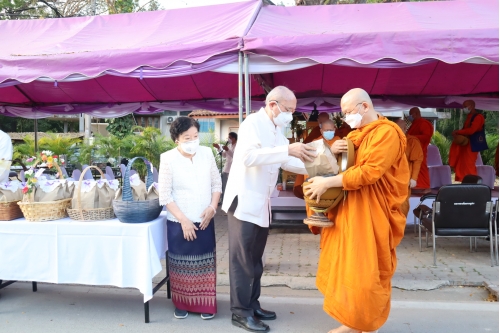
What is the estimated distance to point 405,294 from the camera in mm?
4086

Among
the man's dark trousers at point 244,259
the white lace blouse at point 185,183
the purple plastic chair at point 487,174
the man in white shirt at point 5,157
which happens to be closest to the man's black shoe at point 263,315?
the man's dark trousers at point 244,259

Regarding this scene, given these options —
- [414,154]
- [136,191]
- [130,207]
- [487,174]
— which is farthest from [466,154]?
[130,207]

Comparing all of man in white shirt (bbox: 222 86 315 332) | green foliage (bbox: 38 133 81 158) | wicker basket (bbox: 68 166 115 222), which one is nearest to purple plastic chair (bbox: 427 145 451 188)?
man in white shirt (bbox: 222 86 315 332)

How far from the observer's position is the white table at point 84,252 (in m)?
3.28

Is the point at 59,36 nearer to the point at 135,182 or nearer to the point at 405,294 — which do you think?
the point at 135,182

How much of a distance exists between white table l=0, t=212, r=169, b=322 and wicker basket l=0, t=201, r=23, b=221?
Answer: 6 cm

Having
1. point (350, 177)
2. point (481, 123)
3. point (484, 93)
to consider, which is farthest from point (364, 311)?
point (484, 93)

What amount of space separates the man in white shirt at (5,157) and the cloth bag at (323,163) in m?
2.72

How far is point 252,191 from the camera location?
122 inches

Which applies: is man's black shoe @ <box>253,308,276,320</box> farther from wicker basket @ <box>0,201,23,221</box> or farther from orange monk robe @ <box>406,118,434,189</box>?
orange monk robe @ <box>406,118,434,189</box>

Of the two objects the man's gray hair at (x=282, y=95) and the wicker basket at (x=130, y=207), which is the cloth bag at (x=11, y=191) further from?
the man's gray hair at (x=282, y=95)

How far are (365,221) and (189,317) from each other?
1.66m

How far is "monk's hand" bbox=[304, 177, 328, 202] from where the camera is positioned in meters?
2.70

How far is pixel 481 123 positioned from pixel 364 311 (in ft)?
19.1
